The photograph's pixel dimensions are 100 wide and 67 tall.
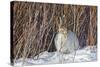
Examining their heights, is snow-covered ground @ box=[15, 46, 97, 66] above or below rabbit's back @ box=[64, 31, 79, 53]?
below

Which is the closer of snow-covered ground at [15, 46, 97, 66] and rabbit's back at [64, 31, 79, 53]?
snow-covered ground at [15, 46, 97, 66]

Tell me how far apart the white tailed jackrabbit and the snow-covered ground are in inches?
2.0

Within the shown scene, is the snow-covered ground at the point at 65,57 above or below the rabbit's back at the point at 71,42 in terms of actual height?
below

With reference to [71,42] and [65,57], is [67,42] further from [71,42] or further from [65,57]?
[65,57]

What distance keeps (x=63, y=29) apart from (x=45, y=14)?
0.77ft

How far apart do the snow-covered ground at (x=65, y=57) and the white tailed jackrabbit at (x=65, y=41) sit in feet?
0.16

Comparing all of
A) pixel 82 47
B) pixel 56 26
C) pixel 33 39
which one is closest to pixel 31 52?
pixel 33 39

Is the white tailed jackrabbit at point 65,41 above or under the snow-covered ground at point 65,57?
above

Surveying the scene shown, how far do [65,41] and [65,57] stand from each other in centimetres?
16

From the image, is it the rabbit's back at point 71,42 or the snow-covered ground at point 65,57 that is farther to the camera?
the rabbit's back at point 71,42

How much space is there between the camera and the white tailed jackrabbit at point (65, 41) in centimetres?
209

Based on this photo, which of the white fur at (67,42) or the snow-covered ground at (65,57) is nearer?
the snow-covered ground at (65,57)

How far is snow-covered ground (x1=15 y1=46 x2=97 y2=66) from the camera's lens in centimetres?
199
